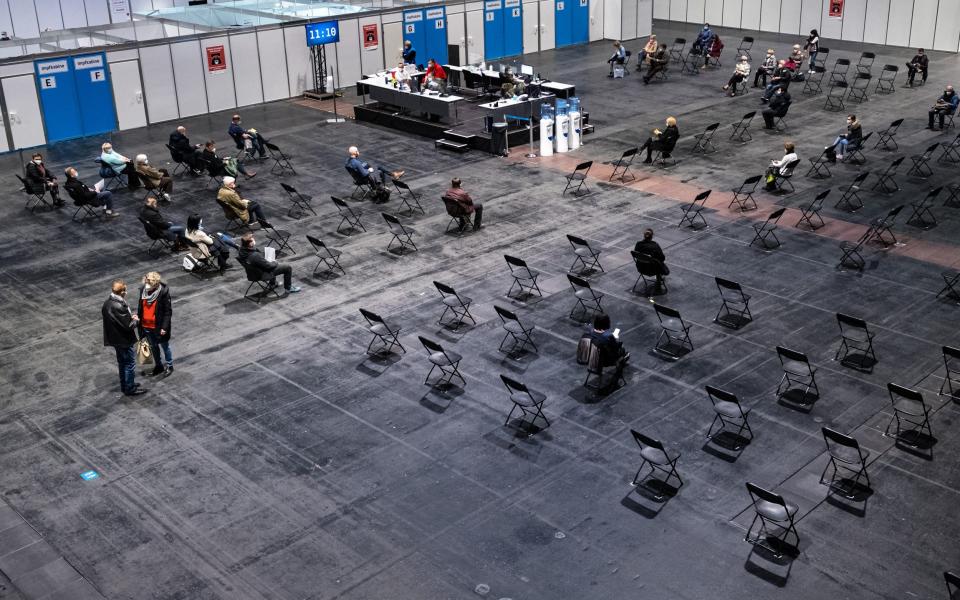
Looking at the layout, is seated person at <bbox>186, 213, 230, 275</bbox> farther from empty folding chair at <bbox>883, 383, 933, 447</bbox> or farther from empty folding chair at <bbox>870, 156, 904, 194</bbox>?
empty folding chair at <bbox>870, 156, 904, 194</bbox>

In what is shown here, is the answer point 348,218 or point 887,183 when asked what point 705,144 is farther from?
point 348,218

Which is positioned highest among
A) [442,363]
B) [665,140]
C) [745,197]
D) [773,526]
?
[665,140]

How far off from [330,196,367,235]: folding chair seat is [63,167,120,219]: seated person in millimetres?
5085

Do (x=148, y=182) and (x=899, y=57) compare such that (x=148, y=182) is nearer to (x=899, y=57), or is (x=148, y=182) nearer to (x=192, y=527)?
(x=192, y=527)

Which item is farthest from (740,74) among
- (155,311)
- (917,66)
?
(155,311)

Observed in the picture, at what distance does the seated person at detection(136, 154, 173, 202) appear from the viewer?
2277 cm

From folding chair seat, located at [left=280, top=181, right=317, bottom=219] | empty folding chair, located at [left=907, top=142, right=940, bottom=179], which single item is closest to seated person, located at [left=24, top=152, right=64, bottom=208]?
folding chair seat, located at [left=280, top=181, right=317, bottom=219]

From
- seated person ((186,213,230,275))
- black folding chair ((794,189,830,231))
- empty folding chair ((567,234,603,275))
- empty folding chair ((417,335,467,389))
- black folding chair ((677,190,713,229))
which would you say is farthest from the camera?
black folding chair ((794,189,830,231))

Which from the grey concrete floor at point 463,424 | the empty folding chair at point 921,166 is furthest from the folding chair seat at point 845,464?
the empty folding chair at point 921,166

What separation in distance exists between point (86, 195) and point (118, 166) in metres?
2.18

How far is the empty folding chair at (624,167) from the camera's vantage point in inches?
909

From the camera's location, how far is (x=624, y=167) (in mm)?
24547

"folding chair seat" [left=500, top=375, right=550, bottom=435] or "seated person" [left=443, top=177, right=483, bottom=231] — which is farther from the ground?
"seated person" [left=443, top=177, right=483, bottom=231]

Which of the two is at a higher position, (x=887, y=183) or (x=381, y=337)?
(x=887, y=183)
